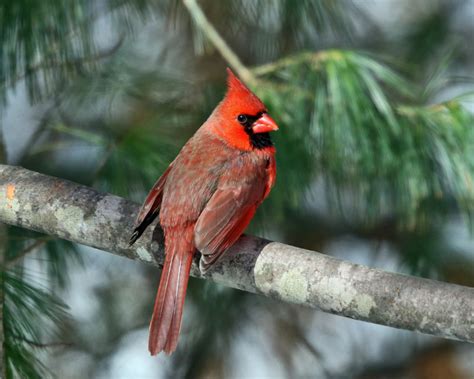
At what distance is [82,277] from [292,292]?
1987 mm

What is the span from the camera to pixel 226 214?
2.54 metres

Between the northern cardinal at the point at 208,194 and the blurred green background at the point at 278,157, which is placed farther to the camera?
the blurred green background at the point at 278,157

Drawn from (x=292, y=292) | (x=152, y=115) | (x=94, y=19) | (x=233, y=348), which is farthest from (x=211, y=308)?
(x=292, y=292)

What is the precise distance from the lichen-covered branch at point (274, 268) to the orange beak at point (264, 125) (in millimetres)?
481

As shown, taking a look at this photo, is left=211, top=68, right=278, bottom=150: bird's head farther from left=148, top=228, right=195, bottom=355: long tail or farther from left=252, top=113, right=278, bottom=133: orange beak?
left=148, top=228, right=195, bottom=355: long tail

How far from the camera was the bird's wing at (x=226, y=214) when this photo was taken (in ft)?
7.75

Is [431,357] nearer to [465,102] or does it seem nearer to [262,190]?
[465,102]

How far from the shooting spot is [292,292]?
7.22ft

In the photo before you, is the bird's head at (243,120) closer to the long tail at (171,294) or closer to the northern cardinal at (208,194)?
the northern cardinal at (208,194)

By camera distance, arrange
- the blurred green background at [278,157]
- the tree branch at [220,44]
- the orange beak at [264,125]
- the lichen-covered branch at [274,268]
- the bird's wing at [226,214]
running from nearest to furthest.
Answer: the lichen-covered branch at [274,268] < the bird's wing at [226,214] < the orange beak at [264,125] < the blurred green background at [278,157] < the tree branch at [220,44]

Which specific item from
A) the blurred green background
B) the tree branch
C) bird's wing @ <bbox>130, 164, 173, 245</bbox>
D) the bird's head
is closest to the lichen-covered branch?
bird's wing @ <bbox>130, 164, 173, 245</bbox>

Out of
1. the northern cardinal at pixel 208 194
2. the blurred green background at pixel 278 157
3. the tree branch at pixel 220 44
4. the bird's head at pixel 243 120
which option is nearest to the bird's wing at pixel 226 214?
the northern cardinal at pixel 208 194

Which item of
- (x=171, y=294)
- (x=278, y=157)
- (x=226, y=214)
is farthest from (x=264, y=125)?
(x=171, y=294)

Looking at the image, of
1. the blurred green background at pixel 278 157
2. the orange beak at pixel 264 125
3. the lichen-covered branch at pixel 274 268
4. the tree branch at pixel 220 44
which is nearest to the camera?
Result: the lichen-covered branch at pixel 274 268
